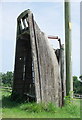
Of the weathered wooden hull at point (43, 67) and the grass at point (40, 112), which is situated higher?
the weathered wooden hull at point (43, 67)

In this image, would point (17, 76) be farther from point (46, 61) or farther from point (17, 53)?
point (46, 61)

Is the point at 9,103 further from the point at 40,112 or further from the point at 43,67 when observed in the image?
the point at 40,112

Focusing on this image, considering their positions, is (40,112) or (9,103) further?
(9,103)

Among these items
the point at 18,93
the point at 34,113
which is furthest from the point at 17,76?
the point at 34,113

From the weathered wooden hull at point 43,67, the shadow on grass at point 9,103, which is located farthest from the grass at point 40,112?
the shadow on grass at point 9,103

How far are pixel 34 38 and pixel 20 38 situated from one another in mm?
1814

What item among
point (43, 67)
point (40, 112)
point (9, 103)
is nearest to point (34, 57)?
point (43, 67)

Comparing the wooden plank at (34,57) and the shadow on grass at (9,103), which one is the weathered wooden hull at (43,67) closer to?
the wooden plank at (34,57)

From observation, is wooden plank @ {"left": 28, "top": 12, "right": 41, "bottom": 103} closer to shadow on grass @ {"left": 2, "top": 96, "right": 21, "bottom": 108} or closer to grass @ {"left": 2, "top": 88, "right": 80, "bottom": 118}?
grass @ {"left": 2, "top": 88, "right": 80, "bottom": 118}

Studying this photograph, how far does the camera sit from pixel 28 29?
27.2 feet

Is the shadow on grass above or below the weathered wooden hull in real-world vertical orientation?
below

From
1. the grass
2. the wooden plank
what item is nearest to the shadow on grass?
the grass

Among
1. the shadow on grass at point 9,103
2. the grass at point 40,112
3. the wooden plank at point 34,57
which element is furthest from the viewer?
the shadow on grass at point 9,103

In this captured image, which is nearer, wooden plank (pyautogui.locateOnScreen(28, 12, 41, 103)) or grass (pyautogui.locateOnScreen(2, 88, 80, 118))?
grass (pyautogui.locateOnScreen(2, 88, 80, 118))
